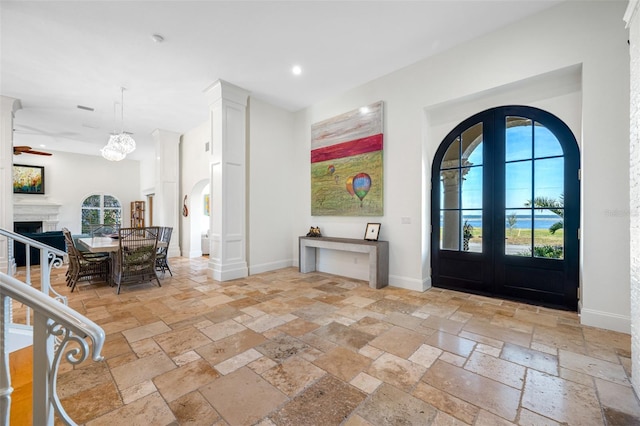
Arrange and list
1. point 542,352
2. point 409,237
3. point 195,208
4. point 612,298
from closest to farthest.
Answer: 1. point 542,352
2. point 612,298
3. point 409,237
4. point 195,208

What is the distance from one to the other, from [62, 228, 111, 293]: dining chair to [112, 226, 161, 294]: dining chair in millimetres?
341

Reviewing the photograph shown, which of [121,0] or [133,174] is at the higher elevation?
[121,0]

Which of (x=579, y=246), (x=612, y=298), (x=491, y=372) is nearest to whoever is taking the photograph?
(x=491, y=372)

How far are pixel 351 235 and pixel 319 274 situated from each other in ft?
3.37

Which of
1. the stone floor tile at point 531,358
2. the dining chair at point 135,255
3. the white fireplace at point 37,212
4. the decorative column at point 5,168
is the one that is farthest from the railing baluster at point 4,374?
the white fireplace at point 37,212

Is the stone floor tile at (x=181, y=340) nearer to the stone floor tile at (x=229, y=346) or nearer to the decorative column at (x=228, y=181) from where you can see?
the stone floor tile at (x=229, y=346)

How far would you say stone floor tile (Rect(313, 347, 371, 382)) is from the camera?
6.83 feet

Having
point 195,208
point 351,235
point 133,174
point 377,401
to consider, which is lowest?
point 377,401

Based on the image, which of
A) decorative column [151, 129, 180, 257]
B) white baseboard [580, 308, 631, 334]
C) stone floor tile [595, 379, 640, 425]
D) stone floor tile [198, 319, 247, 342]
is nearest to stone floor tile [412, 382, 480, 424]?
stone floor tile [595, 379, 640, 425]

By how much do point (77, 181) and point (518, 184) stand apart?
13656mm

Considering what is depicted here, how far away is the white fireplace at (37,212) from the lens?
29.6 ft

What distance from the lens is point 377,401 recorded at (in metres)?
1.78

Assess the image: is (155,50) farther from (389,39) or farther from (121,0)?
(389,39)

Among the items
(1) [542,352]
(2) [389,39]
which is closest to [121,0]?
(2) [389,39]
